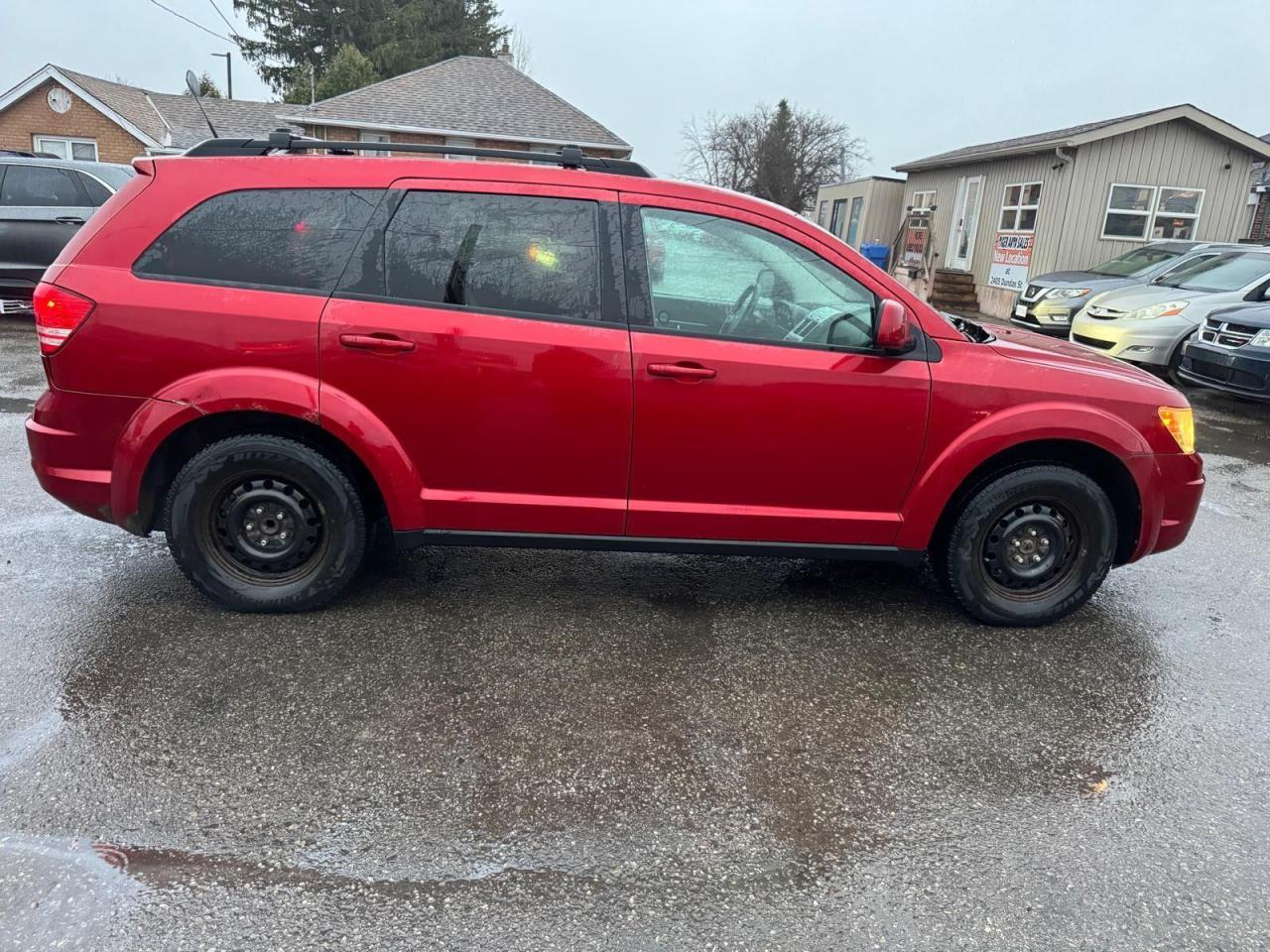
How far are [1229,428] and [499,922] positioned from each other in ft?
30.7

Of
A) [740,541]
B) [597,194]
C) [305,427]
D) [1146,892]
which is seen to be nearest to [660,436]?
[740,541]

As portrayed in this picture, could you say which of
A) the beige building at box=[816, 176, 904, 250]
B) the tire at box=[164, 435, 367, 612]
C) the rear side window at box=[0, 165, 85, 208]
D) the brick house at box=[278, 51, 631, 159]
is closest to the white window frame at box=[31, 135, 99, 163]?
the brick house at box=[278, 51, 631, 159]

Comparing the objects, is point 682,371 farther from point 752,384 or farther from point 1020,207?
point 1020,207

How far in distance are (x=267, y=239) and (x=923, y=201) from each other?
2258 cm

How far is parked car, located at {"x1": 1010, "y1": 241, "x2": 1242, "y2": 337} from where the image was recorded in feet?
42.1

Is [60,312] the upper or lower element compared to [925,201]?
lower

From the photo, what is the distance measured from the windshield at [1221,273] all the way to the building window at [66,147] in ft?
94.7

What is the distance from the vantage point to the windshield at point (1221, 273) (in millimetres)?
11086

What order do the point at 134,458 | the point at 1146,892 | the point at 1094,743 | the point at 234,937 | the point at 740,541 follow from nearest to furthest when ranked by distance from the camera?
the point at 234,937
the point at 1146,892
the point at 1094,743
the point at 134,458
the point at 740,541

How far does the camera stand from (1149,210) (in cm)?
1706

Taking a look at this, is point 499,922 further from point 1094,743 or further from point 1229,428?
point 1229,428

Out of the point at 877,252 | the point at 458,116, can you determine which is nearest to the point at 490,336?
the point at 877,252

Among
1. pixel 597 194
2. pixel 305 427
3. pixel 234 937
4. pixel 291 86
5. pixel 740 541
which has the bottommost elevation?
pixel 234 937

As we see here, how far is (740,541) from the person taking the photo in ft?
12.1
